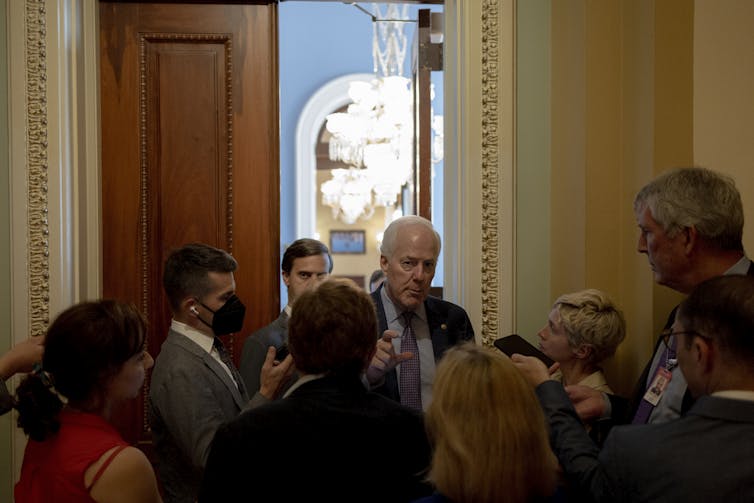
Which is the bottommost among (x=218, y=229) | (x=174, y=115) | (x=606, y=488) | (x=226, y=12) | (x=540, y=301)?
(x=606, y=488)

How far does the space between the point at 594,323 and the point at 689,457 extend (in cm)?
107

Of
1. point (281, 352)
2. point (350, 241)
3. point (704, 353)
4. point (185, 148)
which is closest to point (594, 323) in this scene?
point (704, 353)

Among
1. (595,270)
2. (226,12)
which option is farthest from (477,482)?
(226,12)

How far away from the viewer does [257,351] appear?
8.94 ft

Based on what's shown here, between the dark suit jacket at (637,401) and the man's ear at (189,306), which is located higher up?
the man's ear at (189,306)

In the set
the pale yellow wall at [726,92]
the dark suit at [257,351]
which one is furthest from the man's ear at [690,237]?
the dark suit at [257,351]

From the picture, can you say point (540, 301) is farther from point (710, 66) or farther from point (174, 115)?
point (174, 115)

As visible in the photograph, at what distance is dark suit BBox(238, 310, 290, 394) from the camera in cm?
271

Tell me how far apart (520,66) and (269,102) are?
43.1 inches

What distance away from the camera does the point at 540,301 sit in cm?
310

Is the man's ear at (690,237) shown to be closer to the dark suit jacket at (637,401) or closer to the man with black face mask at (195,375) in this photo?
the dark suit jacket at (637,401)

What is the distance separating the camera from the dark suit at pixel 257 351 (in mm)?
2709

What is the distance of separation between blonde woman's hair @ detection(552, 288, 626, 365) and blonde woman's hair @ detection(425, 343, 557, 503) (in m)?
1.05

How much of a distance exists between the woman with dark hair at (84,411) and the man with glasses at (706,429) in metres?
1.01
